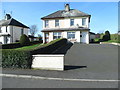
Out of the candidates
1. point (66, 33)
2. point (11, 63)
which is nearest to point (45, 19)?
point (66, 33)

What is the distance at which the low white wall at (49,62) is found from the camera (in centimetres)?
604

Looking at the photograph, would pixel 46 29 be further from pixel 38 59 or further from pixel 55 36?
pixel 38 59

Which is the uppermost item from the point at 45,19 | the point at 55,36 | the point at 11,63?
the point at 45,19

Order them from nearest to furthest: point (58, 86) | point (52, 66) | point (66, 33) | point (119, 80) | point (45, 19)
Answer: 1. point (58, 86)
2. point (119, 80)
3. point (52, 66)
4. point (66, 33)
5. point (45, 19)

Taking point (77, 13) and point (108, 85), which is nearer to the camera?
point (108, 85)

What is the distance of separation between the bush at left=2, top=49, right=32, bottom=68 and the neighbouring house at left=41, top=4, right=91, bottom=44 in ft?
61.7

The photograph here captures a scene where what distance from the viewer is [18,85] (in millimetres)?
4211

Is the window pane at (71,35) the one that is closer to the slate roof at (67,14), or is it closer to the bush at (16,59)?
the slate roof at (67,14)

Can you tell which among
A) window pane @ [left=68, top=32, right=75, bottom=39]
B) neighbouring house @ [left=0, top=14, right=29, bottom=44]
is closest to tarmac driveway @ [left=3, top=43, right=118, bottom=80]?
window pane @ [left=68, top=32, right=75, bottom=39]

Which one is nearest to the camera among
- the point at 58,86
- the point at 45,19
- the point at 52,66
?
the point at 58,86

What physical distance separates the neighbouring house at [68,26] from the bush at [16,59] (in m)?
18.8

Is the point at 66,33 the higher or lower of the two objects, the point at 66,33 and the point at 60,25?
the lower

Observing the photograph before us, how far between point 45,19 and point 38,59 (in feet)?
71.0

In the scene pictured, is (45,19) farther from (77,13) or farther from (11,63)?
(11,63)
